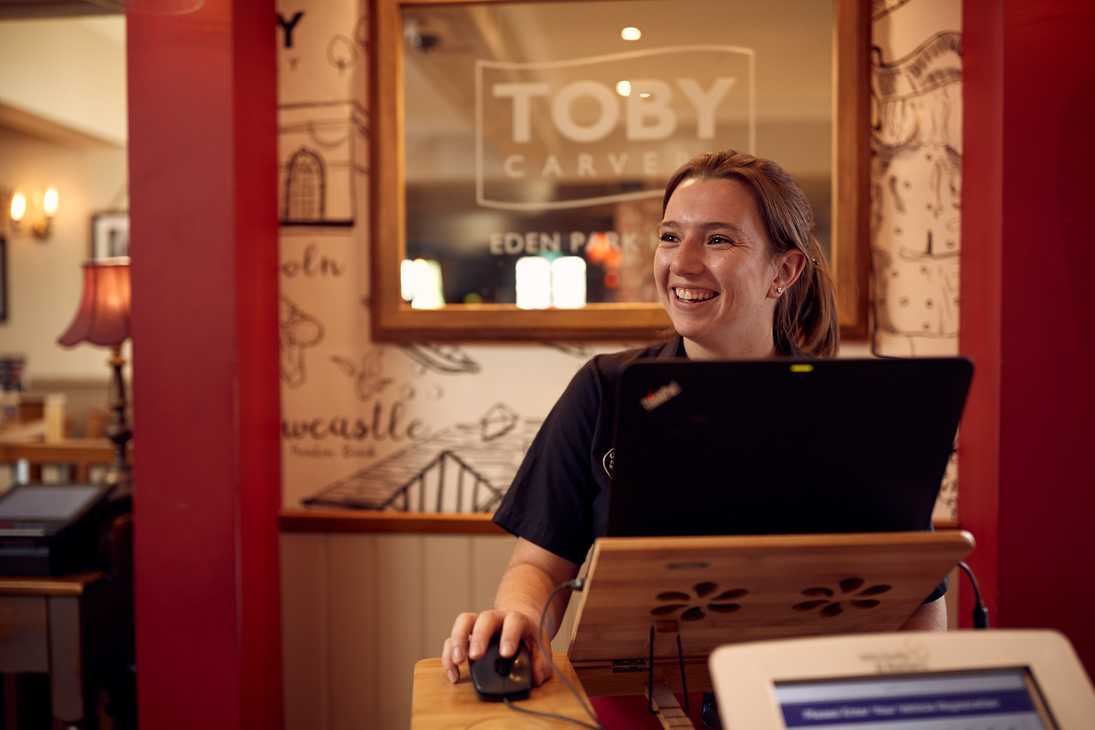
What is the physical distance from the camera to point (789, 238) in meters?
1.32

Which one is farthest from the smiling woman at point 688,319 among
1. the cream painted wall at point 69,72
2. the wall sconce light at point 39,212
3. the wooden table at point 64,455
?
the wall sconce light at point 39,212

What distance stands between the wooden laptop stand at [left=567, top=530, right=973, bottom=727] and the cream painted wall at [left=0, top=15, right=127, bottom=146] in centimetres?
489

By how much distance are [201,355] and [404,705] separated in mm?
1074

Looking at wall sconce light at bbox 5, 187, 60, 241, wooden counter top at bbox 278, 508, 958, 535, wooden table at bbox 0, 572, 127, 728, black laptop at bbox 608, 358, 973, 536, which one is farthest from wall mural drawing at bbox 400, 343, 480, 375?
wall sconce light at bbox 5, 187, 60, 241

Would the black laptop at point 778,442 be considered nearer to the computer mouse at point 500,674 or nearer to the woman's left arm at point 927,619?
the computer mouse at point 500,674

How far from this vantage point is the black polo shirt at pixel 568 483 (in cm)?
134

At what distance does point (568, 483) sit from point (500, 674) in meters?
0.42

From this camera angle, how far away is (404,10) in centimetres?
228

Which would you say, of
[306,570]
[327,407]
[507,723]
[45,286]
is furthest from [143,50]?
[45,286]

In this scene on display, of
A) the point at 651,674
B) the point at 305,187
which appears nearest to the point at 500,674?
the point at 651,674

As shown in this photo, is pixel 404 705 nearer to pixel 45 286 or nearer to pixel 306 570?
pixel 306 570

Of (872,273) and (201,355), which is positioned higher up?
(872,273)

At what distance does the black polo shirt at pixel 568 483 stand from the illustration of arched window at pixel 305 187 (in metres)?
1.22

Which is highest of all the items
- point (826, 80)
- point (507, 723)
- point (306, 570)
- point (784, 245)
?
point (826, 80)
